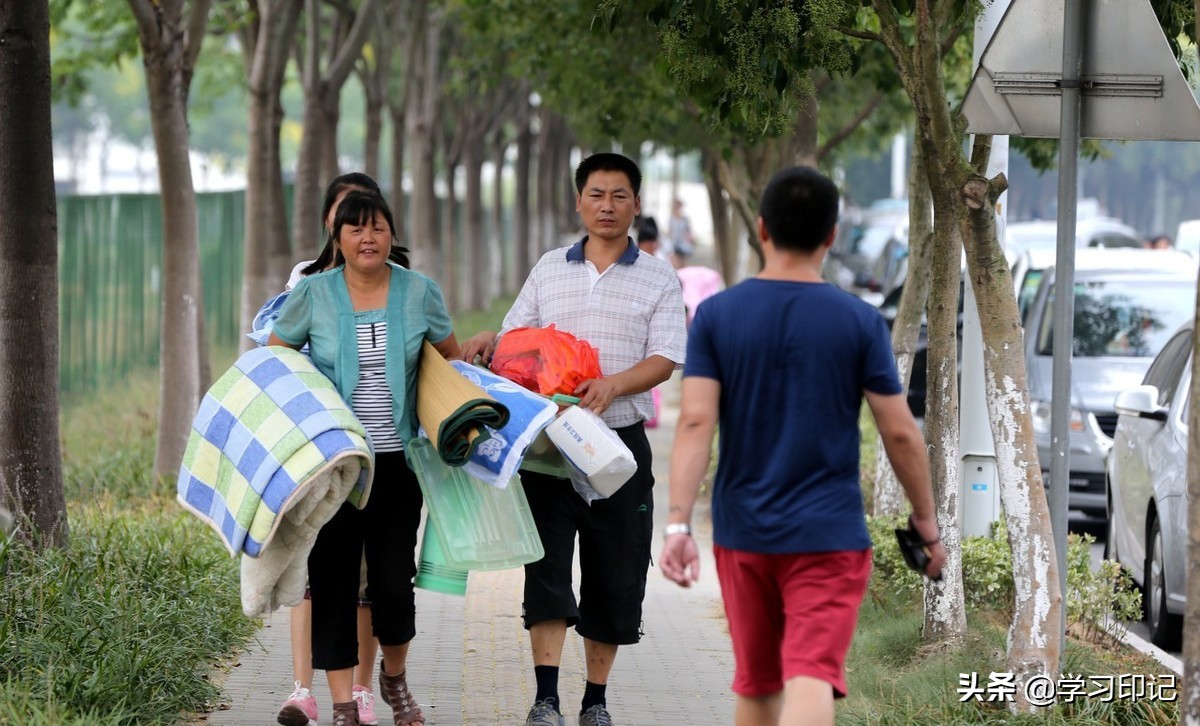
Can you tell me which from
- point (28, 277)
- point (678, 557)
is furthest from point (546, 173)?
point (678, 557)

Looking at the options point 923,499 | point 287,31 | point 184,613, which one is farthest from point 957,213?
point 287,31

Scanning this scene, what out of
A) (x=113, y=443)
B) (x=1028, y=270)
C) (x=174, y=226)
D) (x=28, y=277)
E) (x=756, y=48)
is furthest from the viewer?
(x=1028, y=270)

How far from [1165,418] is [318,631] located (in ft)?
15.5

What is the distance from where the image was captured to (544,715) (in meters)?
5.84

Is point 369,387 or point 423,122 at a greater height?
point 423,122

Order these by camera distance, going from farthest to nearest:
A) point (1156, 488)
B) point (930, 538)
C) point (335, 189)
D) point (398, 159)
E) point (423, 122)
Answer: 1. point (398, 159)
2. point (423, 122)
3. point (1156, 488)
4. point (335, 189)
5. point (930, 538)

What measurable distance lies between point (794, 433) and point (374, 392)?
5.61 ft

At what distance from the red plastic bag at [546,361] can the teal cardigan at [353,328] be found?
223 mm

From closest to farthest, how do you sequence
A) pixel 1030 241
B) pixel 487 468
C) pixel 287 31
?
pixel 487 468
pixel 287 31
pixel 1030 241

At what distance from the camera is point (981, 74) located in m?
6.23

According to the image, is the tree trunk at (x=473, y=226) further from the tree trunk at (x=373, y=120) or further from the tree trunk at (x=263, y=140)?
the tree trunk at (x=263, y=140)

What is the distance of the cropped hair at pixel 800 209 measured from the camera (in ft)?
14.6

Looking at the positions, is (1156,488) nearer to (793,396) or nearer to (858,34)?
(858,34)

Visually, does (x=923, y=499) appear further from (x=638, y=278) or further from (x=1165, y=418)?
(x=1165, y=418)
